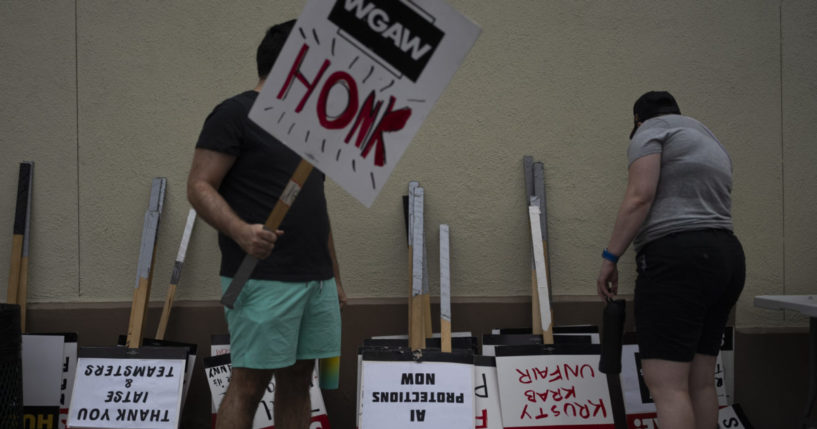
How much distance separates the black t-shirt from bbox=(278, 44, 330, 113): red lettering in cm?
32

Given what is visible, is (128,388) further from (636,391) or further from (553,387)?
(636,391)

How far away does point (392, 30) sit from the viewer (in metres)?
1.87

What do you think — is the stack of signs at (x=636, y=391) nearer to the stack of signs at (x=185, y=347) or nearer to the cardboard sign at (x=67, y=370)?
the stack of signs at (x=185, y=347)

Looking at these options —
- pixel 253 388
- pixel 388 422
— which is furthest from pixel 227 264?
pixel 388 422

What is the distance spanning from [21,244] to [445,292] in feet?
7.93

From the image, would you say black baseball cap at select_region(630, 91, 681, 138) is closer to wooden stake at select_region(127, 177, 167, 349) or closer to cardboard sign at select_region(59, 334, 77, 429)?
wooden stake at select_region(127, 177, 167, 349)

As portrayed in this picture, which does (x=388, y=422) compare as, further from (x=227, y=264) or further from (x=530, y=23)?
(x=530, y=23)

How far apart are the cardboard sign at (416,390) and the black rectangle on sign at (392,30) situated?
1693 mm

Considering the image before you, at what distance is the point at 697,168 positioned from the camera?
2445mm

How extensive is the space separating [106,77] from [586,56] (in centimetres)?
279

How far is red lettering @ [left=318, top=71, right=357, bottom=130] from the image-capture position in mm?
1907

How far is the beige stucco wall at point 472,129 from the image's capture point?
3.68 meters

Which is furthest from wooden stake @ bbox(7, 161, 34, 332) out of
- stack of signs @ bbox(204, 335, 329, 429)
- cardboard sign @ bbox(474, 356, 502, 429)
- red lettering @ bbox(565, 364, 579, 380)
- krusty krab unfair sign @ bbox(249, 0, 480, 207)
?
red lettering @ bbox(565, 364, 579, 380)

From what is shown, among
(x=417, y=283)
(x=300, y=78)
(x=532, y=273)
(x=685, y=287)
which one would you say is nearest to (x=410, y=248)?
(x=417, y=283)
